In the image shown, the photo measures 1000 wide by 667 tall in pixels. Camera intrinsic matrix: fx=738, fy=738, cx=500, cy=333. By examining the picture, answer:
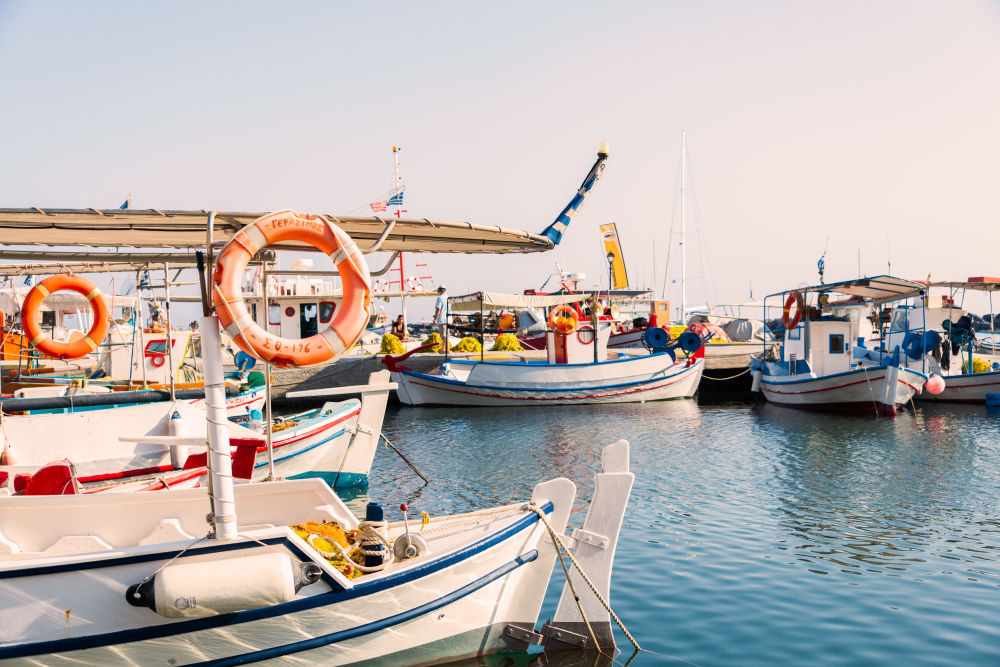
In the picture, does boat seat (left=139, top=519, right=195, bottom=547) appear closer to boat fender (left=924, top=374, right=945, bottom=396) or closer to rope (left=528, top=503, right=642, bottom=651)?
rope (left=528, top=503, right=642, bottom=651)

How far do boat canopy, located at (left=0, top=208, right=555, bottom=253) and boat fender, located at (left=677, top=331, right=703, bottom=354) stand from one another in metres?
20.9

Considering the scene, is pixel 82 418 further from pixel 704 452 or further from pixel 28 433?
pixel 704 452

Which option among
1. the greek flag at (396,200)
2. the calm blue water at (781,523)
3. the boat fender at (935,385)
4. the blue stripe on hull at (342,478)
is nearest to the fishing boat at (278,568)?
A: the calm blue water at (781,523)

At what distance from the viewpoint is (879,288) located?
2284cm

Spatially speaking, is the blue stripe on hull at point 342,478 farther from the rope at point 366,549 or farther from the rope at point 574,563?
the rope at point 574,563

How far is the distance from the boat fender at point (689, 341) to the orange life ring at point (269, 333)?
78.0ft

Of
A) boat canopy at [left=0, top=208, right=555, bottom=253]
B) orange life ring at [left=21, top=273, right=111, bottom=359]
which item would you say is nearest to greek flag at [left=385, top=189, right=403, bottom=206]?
orange life ring at [left=21, top=273, right=111, bottom=359]

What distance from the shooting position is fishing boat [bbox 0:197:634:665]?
4.96m

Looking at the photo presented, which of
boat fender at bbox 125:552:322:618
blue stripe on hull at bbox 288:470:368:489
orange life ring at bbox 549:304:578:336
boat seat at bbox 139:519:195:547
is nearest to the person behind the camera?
boat fender at bbox 125:552:322:618

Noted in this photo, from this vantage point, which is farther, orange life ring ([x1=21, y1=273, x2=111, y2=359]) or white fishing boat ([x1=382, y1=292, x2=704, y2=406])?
white fishing boat ([x1=382, y1=292, x2=704, y2=406])

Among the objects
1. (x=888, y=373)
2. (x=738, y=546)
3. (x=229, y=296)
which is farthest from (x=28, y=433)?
(x=888, y=373)

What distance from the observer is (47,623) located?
16.4 ft

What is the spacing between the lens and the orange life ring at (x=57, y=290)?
37.8ft

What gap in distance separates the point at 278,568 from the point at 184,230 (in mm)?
3241
